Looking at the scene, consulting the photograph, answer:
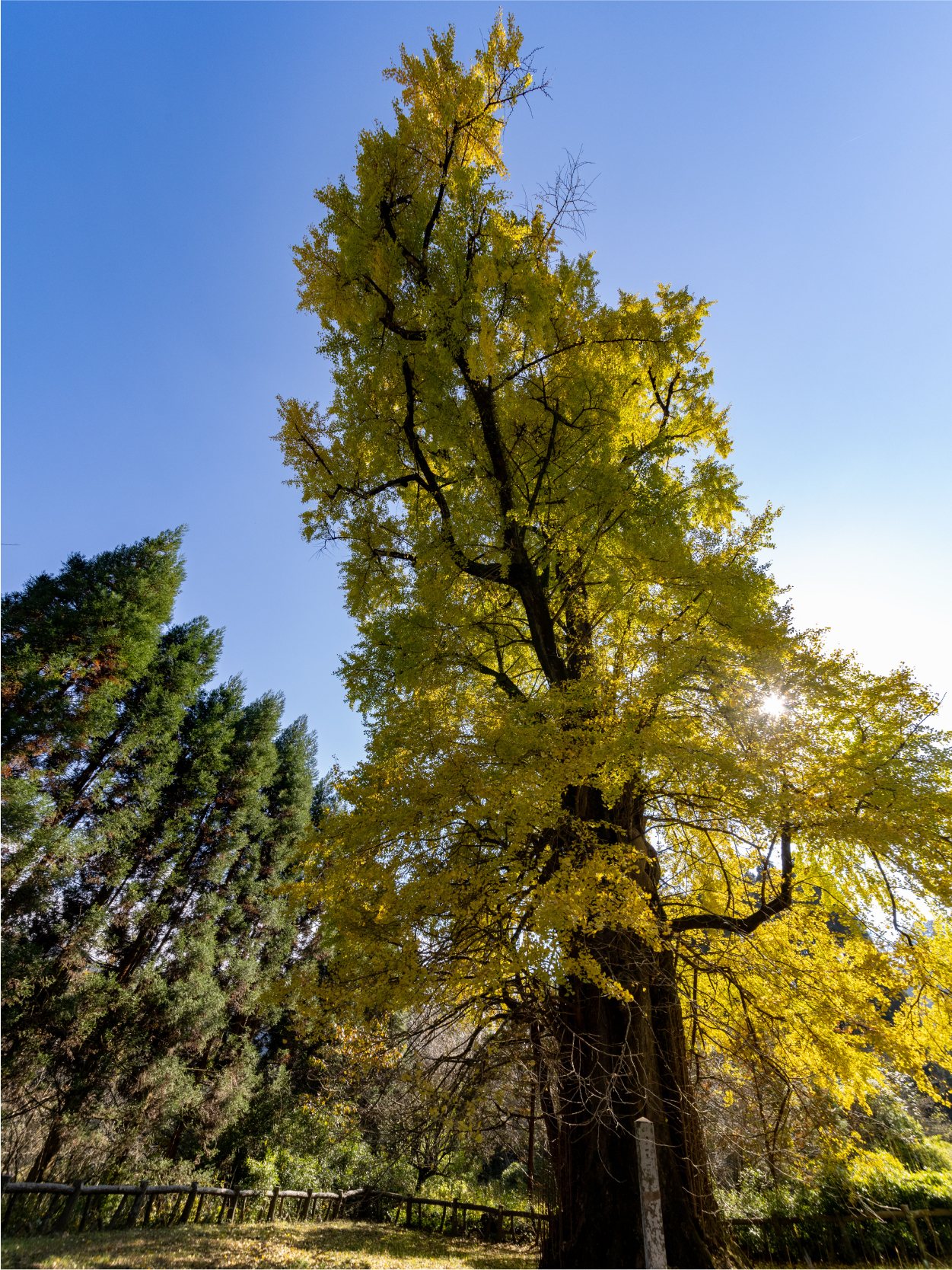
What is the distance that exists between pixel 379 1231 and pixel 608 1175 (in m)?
10.9

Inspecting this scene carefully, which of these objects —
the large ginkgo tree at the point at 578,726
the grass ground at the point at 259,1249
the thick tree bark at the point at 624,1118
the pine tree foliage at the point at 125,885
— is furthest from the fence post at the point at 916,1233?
the pine tree foliage at the point at 125,885

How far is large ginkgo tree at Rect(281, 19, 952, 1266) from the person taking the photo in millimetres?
4426

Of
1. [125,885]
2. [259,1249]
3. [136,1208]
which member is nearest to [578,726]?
[259,1249]

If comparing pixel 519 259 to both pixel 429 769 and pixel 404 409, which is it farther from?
pixel 429 769

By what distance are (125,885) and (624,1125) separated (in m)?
13.5

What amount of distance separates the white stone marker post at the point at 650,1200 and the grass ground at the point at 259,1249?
5809mm

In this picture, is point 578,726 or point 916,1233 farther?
point 916,1233

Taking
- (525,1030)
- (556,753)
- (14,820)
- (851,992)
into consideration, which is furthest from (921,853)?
(14,820)

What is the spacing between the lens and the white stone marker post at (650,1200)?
3309mm

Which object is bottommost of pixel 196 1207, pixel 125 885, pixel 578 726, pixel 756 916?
pixel 196 1207

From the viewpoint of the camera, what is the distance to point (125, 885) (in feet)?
45.0

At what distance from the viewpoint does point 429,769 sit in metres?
4.79

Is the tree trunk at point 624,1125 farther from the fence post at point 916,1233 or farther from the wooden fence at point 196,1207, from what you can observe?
the fence post at point 916,1233

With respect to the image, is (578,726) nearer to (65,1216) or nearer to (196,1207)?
(65,1216)
